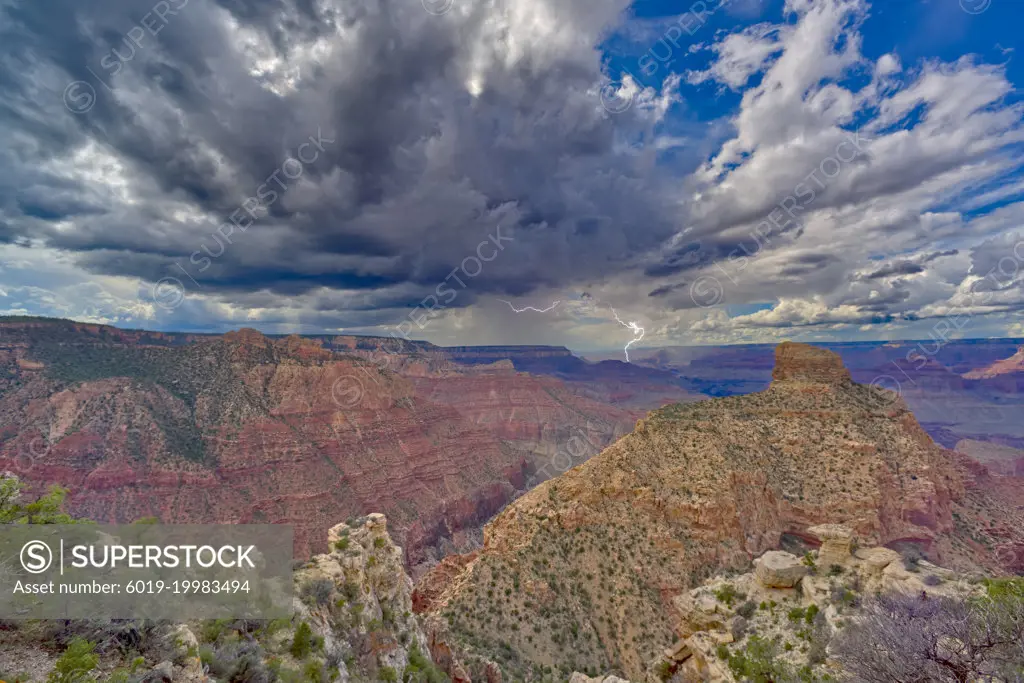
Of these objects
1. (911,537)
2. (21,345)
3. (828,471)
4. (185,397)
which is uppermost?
(21,345)

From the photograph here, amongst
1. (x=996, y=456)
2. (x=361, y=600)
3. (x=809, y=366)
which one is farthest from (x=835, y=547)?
(x=996, y=456)

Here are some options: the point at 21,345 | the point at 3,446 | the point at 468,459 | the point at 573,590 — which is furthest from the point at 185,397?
the point at 573,590

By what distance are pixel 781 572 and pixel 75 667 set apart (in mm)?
32338

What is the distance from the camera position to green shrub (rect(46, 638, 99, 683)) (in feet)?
29.2

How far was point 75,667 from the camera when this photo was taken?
917cm

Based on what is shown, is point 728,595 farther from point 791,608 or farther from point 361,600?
point 361,600

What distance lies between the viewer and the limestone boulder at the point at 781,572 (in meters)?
27.1

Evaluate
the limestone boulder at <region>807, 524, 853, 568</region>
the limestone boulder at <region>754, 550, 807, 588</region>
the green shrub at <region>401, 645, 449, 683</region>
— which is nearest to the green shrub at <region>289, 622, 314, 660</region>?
the green shrub at <region>401, 645, 449, 683</region>

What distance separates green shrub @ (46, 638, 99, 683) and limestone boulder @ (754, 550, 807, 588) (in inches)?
1253

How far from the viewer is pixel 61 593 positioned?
Result: 12203 millimetres

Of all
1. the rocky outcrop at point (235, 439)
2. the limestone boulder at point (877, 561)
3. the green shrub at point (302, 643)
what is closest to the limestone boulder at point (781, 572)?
the limestone boulder at point (877, 561)

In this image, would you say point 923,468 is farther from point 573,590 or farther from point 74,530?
point 74,530

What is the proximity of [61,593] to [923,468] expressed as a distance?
59224mm

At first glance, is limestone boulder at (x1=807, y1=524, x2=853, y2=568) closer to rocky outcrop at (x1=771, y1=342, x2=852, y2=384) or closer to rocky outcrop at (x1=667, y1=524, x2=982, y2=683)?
rocky outcrop at (x1=667, y1=524, x2=982, y2=683)
